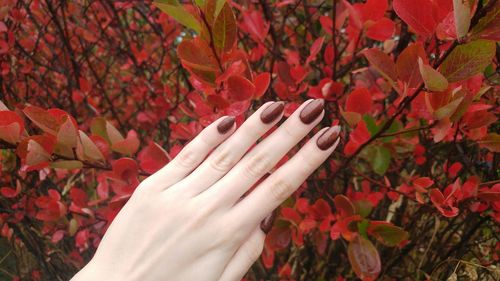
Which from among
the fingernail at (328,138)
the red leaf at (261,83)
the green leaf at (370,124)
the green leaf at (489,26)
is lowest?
the green leaf at (370,124)

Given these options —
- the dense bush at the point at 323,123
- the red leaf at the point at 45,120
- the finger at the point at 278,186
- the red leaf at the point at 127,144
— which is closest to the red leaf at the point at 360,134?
the dense bush at the point at 323,123

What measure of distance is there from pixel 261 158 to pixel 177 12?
8.9 inches

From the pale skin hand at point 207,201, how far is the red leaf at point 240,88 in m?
0.04

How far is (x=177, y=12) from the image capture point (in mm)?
664

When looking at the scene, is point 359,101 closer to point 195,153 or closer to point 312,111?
point 312,111

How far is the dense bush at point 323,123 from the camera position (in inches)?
25.9

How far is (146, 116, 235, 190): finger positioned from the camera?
688 millimetres

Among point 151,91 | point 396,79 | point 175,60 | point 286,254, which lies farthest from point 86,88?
point 396,79

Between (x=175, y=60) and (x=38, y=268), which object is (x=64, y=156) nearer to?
(x=38, y=268)

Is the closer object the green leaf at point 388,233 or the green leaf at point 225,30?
the green leaf at point 225,30

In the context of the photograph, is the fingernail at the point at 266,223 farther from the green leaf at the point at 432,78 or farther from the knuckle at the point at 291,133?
the green leaf at the point at 432,78

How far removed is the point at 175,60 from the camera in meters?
1.82

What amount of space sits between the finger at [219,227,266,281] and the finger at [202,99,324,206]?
0.25ft

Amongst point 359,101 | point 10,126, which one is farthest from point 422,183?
point 10,126
